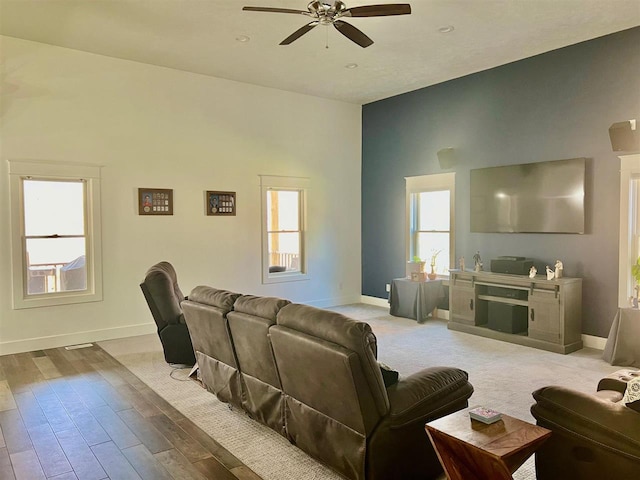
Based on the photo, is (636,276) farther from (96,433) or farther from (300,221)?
(96,433)

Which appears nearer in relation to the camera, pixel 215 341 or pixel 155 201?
pixel 215 341

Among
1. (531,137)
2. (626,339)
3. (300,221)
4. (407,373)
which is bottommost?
(407,373)

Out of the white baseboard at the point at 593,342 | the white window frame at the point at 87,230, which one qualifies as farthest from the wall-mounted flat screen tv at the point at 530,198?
the white window frame at the point at 87,230

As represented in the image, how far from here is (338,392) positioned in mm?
2377

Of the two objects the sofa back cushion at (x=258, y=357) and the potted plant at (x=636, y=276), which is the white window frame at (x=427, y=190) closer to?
the potted plant at (x=636, y=276)

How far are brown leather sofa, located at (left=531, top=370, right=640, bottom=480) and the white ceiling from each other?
12.1ft

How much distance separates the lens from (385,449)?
233 centimetres

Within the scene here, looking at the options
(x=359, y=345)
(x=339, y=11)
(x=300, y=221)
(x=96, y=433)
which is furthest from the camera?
(x=300, y=221)

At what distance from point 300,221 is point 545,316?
3975mm

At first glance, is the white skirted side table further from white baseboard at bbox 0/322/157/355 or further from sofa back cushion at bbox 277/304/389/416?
white baseboard at bbox 0/322/157/355

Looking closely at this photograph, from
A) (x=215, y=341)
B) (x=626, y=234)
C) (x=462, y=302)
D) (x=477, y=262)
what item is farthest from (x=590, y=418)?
(x=477, y=262)

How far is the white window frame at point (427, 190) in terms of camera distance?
6.85 metres

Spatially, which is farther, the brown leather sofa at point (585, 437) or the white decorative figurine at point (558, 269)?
the white decorative figurine at point (558, 269)

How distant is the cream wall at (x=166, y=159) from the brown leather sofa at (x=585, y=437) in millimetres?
5243
